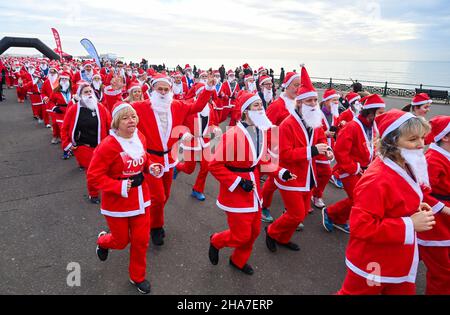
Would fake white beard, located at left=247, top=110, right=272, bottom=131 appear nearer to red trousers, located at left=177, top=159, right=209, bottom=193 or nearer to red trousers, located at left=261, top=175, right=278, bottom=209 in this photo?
red trousers, located at left=261, top=175, right=278, bottom=209

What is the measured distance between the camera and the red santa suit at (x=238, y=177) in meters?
3.29

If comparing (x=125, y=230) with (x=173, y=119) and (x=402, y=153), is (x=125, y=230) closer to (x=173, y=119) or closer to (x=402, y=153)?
(x=173, y=119)

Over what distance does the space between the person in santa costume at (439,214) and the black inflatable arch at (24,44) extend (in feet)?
149

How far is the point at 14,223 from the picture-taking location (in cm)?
476

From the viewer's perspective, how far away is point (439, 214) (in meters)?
2.88

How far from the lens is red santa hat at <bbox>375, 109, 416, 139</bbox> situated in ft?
7.38

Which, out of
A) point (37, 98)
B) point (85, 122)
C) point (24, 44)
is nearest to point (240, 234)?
point (85, 122)

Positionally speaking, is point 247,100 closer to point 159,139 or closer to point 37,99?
point 159,139

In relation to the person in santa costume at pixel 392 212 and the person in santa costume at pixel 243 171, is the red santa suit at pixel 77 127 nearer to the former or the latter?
the person in santa costume at pixel 243 171

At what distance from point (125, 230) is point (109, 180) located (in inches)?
23.6

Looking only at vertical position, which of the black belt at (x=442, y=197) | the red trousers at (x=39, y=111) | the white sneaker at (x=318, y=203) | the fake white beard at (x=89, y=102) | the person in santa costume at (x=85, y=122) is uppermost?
the fake white beard at (x=89, y=102)

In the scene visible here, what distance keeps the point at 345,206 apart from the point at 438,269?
169 centimetres

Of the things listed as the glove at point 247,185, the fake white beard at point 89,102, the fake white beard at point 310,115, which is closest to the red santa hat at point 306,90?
the fake white beard at point 310,115
